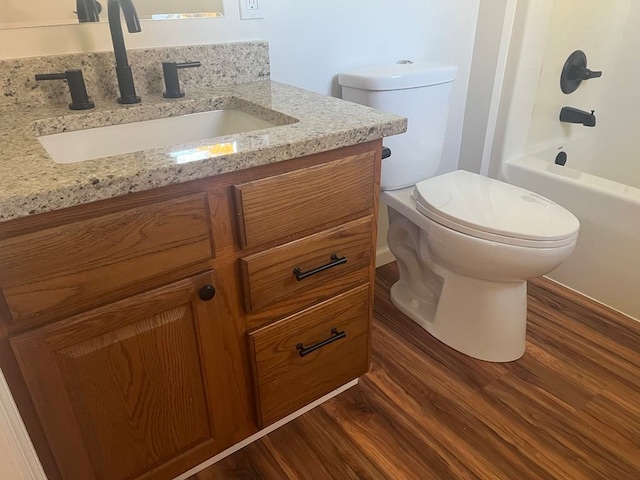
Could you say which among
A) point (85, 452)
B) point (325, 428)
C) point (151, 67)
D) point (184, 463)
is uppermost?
point (151, 67)

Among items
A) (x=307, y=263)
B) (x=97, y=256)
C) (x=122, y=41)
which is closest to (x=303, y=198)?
(x=307, y=263)

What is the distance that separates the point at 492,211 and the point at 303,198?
0.68 m

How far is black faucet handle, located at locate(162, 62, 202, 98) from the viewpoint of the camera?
1.19 metres

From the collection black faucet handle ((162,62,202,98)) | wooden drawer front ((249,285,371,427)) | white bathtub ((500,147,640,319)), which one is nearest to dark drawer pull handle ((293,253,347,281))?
wooden drawer front ((249,285,371,427))

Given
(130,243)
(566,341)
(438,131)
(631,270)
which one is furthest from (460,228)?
(130,243)

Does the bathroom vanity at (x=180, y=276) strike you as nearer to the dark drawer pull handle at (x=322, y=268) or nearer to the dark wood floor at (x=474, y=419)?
the dark drawer pull handle at (x=322, y=268)

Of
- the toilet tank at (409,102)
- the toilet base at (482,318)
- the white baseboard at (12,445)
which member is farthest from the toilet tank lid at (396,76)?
the white baseboard at (12,445)

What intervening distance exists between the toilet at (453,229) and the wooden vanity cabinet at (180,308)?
37 cm

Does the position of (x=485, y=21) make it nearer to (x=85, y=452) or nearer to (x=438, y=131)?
(x=438, y=131)

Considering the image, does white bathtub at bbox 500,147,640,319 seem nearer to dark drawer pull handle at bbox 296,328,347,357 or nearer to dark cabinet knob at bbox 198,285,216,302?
dark drawer pull handle at bbox 296,328,347,357

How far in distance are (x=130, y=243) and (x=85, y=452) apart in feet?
1.42

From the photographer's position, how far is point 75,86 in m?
1.08

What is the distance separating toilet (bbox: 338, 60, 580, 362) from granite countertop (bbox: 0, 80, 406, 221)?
43cm

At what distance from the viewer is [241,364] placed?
3.58 feet
